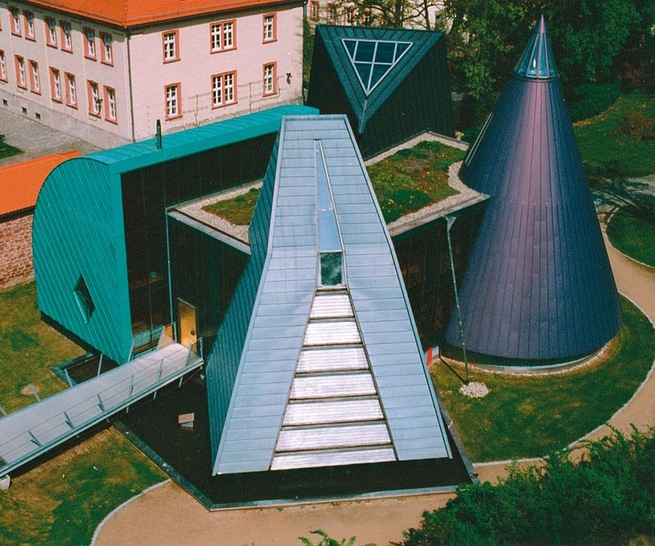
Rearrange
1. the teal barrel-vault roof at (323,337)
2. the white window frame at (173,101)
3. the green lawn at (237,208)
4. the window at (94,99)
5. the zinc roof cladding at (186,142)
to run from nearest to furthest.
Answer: the teal barrel-vault roof at (323,337) → the zinc roof cladding at (186,142) → the green lawn at (237,208) → the window at (94,99) → the white window frame at (173,101)

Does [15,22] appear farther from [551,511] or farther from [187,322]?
[551,511]

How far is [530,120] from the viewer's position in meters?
27.8

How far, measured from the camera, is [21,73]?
51406 mm

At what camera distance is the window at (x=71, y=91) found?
4838 cm

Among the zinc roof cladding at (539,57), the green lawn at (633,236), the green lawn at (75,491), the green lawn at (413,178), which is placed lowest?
the green lawn at (75,491)

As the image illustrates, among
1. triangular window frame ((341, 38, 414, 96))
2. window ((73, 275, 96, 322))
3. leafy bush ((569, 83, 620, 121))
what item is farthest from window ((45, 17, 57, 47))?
leafy bush ((569, 83, 620, 121))

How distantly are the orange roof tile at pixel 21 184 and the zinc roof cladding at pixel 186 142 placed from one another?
731 centimetres

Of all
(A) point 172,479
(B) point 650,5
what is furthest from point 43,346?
(B) point 650,5

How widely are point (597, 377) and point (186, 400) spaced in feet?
44.3

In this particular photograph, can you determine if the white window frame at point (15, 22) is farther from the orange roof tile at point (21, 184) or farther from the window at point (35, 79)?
the orange roof tile at point (21, 184)

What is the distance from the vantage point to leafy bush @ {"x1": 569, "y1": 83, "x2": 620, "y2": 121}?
54.3 m

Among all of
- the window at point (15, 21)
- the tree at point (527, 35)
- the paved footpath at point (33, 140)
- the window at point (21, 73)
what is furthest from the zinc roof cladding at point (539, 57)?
the window at point (21, 73)

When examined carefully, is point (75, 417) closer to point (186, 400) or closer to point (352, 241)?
point (186, 400)

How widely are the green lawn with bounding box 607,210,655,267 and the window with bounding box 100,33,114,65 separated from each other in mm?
26170
